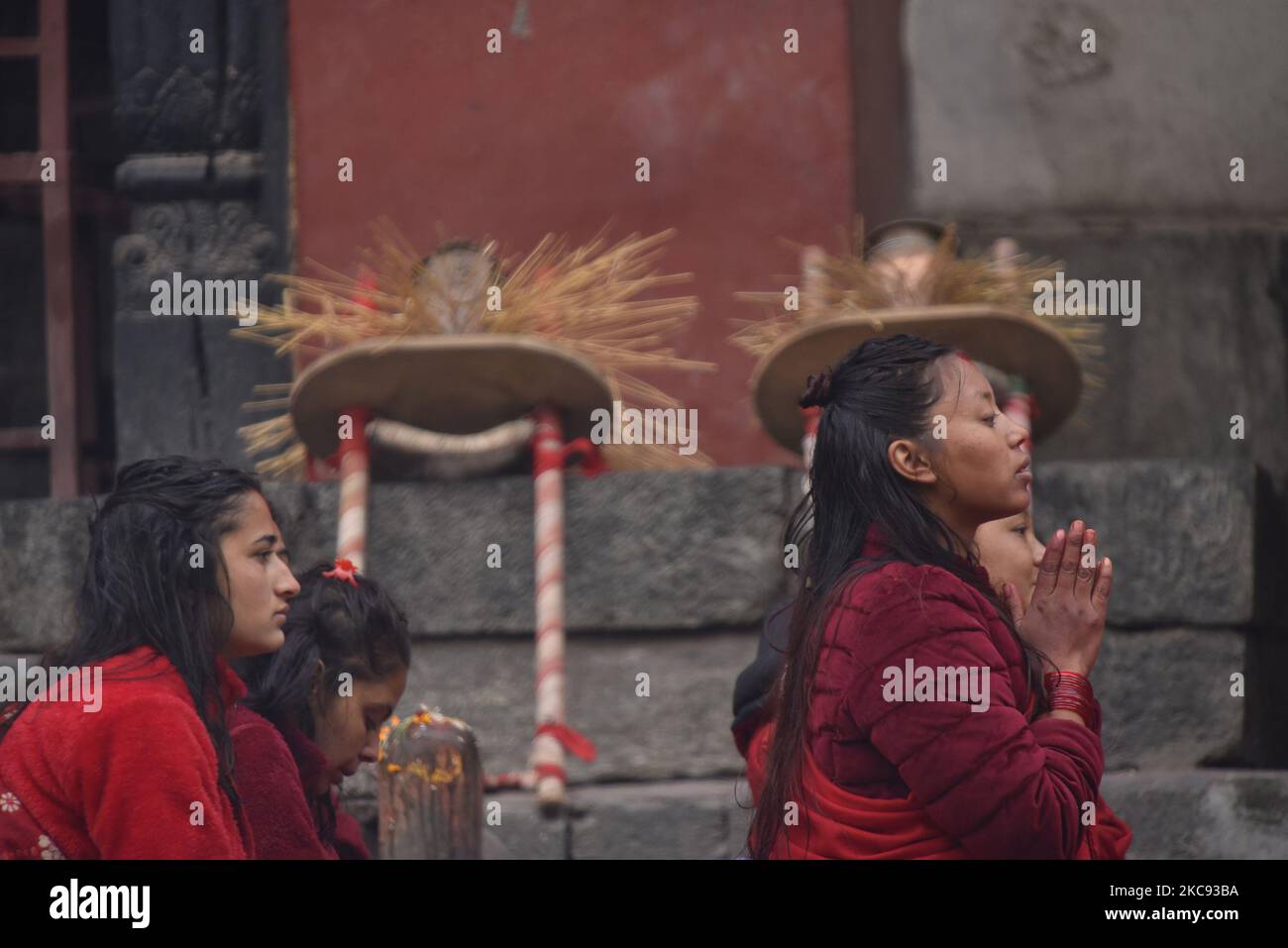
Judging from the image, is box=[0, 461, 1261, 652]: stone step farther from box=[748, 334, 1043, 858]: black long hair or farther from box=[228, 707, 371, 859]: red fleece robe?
box=[748, 334, 1043, 858]: black long hair

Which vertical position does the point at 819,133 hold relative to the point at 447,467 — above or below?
above

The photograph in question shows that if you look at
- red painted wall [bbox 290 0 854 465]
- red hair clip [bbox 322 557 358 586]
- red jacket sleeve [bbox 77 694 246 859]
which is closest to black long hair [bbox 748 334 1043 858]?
red jacket sleeve [bbox 77 694 246 859]

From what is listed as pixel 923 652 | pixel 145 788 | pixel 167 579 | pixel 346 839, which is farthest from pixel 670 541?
pixel 923 652

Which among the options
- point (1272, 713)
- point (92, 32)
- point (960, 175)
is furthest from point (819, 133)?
point (92, 32)

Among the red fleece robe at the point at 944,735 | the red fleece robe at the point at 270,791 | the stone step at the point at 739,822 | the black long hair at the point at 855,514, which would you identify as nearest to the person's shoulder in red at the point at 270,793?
the red fleece robe at the point at 270,791

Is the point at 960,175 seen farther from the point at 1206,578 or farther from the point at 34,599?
the point at 34,599

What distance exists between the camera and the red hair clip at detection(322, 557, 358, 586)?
3.56 metres

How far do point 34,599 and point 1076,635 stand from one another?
3329mm

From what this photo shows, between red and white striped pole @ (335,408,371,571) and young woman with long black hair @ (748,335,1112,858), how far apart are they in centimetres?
242

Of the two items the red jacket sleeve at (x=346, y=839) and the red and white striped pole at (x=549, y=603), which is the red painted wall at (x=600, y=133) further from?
the red jacket sleeve at (x=346, y=839)

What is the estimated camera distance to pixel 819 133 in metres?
5.80

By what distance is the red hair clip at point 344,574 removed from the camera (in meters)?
3.56

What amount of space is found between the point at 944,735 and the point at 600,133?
3800 millimetres

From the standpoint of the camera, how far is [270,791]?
304 cm
